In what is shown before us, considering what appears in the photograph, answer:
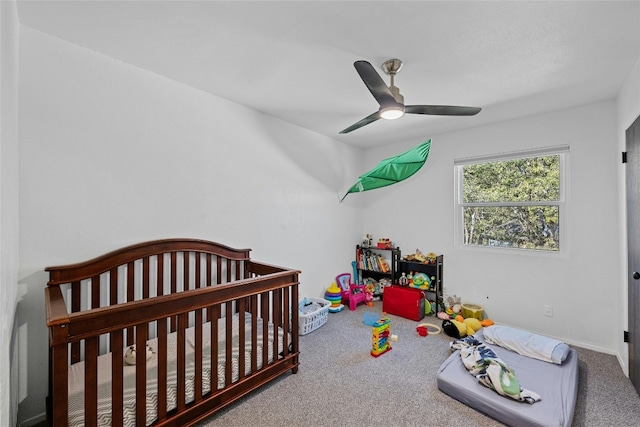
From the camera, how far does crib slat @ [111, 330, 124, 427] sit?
4.38 ft

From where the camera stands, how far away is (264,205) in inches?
117

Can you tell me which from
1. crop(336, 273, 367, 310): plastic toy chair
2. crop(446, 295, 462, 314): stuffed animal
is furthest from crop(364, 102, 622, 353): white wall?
crop(336, 273, 367, 310): plastic toy chair

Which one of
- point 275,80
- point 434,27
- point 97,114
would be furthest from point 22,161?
point 434,27

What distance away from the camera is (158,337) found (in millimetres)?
1482

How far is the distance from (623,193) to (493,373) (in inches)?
71.1

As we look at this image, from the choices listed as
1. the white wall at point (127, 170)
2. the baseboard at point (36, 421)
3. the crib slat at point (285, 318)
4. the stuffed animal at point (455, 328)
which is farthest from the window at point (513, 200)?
the baseboard at point (36, 421)

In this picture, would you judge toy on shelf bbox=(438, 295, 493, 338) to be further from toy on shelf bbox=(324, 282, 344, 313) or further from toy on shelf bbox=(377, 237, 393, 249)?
toy on shelf bbox=(324, 282, 344, 313)

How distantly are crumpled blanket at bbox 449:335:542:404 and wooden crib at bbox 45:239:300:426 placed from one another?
1.28m

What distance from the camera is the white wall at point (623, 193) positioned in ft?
6.61

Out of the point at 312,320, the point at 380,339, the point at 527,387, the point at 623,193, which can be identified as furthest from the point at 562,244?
the point at 312,320

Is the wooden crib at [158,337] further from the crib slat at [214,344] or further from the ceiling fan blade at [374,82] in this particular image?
the ceiling fan blade at [374,82]

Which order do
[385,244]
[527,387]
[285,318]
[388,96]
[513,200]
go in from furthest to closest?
[385,244]
[513,200]
[285,318]
[527,387]
[388,96]

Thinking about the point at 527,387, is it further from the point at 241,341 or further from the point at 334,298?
the point at 334,298

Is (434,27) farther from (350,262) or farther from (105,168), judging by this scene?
(350,262)
